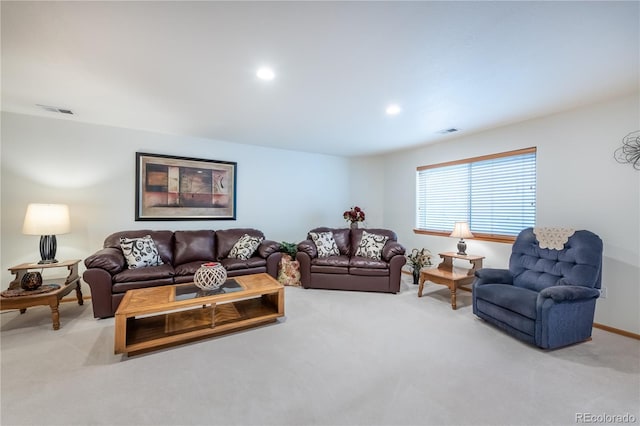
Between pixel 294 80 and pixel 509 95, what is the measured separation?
2189 mm

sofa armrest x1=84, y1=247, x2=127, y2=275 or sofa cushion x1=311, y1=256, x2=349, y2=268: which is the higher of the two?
sofa armrest x1=84, y1=247, x2=127, y2=275

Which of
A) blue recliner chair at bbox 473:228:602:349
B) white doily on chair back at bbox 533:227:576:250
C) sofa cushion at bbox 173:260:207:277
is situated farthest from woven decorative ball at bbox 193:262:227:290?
white doily on chair back at bbox 533:227:576:250

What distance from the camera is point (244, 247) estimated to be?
A: 13.6 feet

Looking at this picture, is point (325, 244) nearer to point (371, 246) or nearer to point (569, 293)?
point (371, 246)

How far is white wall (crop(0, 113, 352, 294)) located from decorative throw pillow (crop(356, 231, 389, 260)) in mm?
1617

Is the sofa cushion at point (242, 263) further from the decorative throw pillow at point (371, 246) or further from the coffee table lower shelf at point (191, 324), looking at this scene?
the decorative throw pillow at point (371, 246)

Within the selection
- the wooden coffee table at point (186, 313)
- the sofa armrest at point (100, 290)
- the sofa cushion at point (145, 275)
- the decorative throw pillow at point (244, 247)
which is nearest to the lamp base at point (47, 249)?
the sofa armrest at point (100, 290)

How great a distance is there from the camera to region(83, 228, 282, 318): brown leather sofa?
2939mm

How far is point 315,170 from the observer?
18.1 ft

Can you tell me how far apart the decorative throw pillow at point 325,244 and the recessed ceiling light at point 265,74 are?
2.72 meters

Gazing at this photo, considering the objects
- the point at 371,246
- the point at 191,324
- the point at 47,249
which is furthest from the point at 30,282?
the point at 371,246

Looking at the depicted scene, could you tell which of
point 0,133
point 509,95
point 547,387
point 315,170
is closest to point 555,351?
point 547,387

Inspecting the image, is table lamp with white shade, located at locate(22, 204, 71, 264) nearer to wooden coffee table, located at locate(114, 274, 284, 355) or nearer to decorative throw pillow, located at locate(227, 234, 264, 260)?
wooden coffee table, located at locate(114, 274, 284, 355)

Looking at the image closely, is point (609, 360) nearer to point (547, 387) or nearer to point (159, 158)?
point (547, 387)
